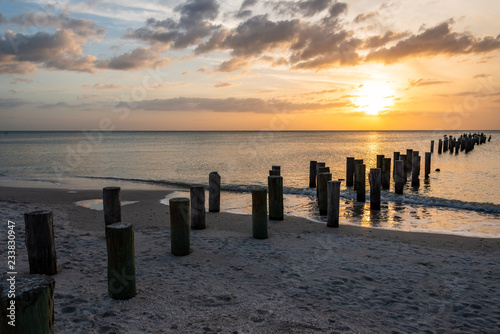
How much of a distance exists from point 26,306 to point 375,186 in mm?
11458

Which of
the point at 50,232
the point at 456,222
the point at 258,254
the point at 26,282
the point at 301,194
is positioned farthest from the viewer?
the point at 301,194

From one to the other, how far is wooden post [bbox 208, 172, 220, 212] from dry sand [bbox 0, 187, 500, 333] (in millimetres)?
2198

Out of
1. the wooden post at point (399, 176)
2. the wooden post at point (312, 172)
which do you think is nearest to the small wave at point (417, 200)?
the wooden post at point (399, 176)

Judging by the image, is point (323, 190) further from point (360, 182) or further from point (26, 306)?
point (26, 306)

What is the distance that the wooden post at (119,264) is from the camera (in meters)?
4.63

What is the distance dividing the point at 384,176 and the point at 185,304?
14.8 metres

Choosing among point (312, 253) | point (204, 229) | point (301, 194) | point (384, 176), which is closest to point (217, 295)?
point (312, 253)

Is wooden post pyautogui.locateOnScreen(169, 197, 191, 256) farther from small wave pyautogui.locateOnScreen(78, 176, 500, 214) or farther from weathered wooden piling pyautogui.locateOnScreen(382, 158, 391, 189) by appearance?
weathered wooden piling pyautogui.locateOnScreen(382, 158, 391, 189)

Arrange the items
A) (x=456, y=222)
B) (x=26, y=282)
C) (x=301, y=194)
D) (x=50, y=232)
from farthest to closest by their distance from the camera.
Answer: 1. (x=301, y=194)
2. (x=456, y=222)
3. (x=50, y=232)
4. (x=26, y=282)

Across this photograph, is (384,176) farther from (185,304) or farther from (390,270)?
(185,304)

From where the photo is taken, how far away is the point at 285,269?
5.90m

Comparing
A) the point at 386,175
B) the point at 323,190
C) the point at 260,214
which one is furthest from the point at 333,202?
the point at 386,175

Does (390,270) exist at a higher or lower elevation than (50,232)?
lower

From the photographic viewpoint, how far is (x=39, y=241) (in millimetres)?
5348
